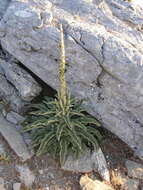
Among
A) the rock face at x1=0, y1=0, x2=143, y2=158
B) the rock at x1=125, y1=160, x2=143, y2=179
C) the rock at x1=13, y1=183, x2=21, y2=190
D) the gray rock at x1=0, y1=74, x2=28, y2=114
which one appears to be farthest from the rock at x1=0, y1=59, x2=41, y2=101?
the rock at x1=125, y1=160, x2=143, y2=179

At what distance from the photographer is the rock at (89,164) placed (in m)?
7.67

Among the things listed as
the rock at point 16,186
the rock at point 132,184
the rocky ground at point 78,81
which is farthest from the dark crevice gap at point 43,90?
the rock at point 132,184

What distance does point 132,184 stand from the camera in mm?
7699

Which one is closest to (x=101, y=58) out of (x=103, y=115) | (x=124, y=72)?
(x=124, y=72)

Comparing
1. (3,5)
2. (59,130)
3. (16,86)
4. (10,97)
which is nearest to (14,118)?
(10,97)

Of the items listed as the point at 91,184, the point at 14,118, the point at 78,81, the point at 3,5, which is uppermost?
the point at 3,5

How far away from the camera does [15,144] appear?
7867 mm

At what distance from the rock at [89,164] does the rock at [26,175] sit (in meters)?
0.72

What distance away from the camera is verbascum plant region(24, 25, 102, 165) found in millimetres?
7422

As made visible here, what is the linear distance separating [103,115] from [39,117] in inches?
55.7

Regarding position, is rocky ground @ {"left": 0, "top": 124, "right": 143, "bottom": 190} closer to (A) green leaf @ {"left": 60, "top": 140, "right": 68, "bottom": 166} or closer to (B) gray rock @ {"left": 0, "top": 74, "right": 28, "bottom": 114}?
(A) green leaf @ {"left": 60, "top": 140, "right": 68, "bottom": 166}

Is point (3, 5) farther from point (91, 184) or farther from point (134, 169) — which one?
point (134, 169)

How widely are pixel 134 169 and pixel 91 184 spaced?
1142 mm

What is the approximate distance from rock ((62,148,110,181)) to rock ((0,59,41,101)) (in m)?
1.68
